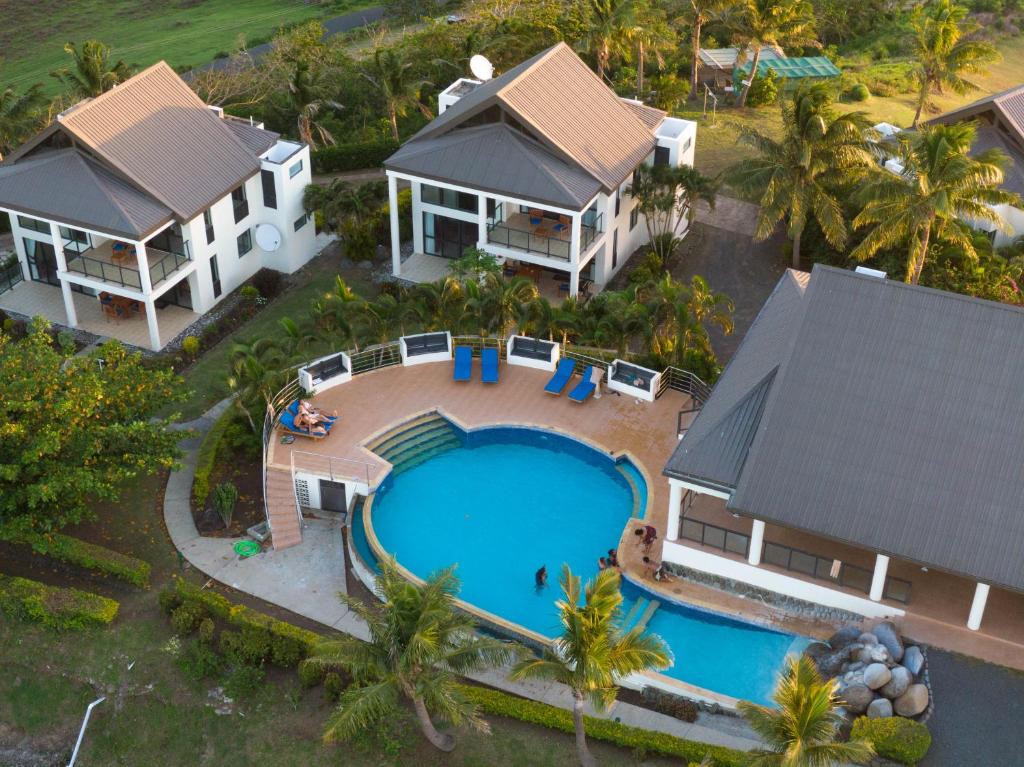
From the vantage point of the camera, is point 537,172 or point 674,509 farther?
point 537,172

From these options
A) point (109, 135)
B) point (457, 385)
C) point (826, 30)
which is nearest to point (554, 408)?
point (457, 385)

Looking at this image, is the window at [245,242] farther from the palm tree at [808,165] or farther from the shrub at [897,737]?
the shrub at [897,737]

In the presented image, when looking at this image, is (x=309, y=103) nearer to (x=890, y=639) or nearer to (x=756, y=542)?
(x=756, y=542)

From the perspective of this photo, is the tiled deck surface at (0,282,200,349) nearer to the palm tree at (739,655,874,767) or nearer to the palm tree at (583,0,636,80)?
the palm tree at (583,0,636,80)

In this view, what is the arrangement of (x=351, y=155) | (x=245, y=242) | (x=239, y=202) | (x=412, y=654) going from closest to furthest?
(x=412, y=654) < (x=239, y=202) < (x=245, y=242) < (x=351, y=155)

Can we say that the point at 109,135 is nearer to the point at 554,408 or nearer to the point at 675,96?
the point at 554,408

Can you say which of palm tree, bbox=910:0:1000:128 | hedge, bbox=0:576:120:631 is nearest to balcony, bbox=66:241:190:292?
hedge, bbox=0:576:120:631

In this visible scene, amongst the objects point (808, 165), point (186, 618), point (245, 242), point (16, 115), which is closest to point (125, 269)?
point (245, 242)
